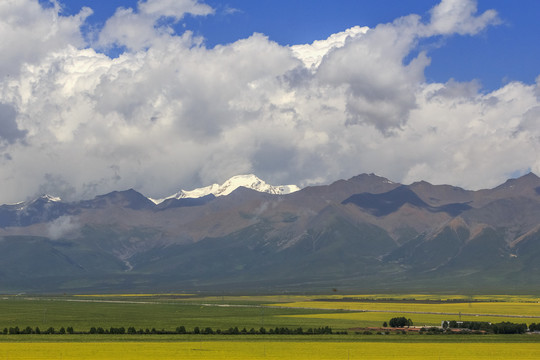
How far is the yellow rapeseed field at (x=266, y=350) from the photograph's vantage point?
102 metres

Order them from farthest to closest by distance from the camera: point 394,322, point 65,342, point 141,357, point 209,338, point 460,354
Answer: point 394,322
point 209,338
point 65,342
point 460,354
point 141,357

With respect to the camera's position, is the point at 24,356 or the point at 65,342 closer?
the point at 24,356

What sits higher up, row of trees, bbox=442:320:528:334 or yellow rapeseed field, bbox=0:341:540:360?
row of trees, bbox=442:320:528:334

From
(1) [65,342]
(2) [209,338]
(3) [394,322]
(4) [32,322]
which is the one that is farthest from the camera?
(4) [32,322]

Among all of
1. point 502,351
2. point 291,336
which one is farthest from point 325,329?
point 502,351

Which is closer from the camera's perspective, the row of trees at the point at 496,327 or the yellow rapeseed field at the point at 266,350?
the yellow rapeseed field at the point at 266,350

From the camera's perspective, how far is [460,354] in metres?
108

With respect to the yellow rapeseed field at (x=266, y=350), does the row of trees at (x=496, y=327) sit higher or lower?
higher

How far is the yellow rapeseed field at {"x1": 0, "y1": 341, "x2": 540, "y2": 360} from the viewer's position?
102 m

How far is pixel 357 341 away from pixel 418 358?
102 ft

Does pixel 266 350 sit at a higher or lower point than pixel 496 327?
lower

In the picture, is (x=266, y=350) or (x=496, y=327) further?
(x=496, y=327)

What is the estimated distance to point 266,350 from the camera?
365ft

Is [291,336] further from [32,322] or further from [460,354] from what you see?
[32,322]
